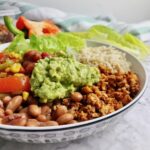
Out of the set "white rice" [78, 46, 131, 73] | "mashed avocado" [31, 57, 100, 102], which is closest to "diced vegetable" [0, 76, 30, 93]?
"mashed avocado" [31, 57, 100, 102]

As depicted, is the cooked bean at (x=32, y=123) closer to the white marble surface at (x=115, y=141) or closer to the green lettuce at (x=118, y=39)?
the white marble surface at (x=115, y=141)

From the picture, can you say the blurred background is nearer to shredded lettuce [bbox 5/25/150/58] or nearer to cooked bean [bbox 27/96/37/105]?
shredded lettuce [bbox 5/25/150/58]

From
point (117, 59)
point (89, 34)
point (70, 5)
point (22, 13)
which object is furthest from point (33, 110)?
point (70, 5)

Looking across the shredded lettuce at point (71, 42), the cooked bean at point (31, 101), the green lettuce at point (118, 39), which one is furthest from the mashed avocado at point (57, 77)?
the green lettuce at point (118, 39)

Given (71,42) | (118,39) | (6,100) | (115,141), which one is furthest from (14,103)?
(118,39)

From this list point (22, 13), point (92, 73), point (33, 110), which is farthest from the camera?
point (22, 13)

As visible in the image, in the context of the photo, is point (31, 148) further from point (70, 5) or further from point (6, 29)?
point (70, 5)

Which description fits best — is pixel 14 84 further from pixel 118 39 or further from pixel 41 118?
pixel 118 39
